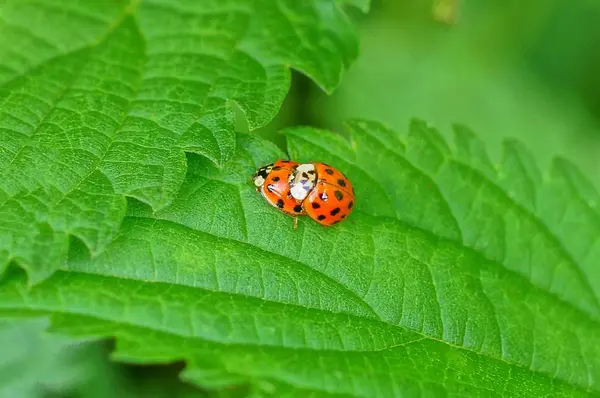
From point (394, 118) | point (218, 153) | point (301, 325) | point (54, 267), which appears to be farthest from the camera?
point (394, 118)

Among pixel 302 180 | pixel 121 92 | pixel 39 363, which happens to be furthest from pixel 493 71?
pixel 39 363

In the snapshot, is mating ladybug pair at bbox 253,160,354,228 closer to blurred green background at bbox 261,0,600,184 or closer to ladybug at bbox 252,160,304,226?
ladybug at bbox 252,160,304,226

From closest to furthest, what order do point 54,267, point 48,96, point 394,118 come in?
point 54,267
point 48,96
point 394,118

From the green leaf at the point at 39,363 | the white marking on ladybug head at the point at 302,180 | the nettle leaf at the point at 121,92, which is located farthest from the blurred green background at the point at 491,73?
the green leaf at the point at 39,363

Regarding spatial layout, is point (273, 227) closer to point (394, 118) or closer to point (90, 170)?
point (90, 170)

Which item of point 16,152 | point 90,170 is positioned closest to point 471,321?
point 90,170

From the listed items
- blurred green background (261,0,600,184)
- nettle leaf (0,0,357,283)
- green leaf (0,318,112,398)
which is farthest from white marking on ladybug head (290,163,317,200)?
blurred green background (261,0,600,184)

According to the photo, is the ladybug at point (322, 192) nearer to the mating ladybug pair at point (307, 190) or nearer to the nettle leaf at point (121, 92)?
the mating ladybug pair at point (307, 190)
